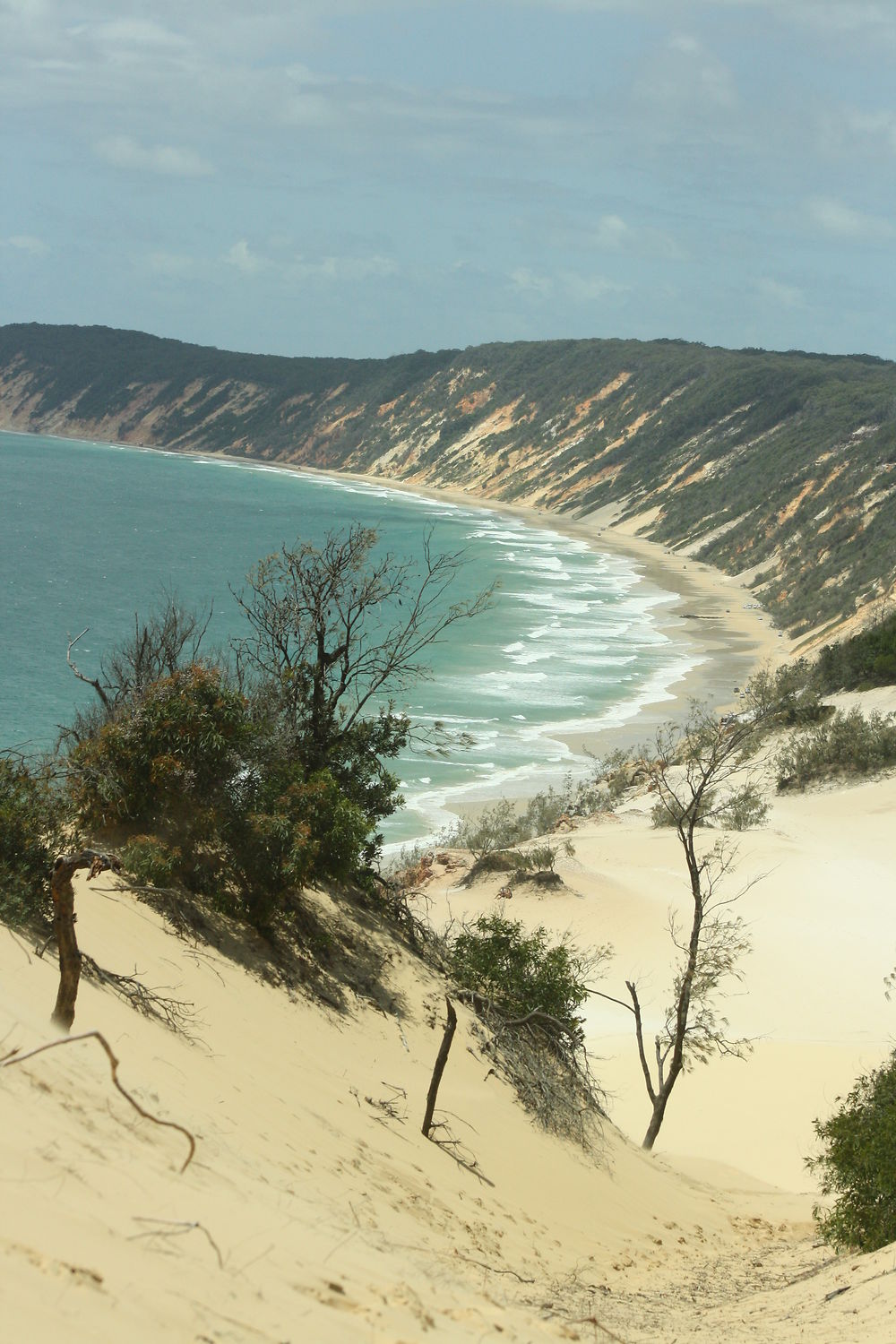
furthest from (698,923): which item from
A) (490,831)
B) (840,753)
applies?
(840,753)

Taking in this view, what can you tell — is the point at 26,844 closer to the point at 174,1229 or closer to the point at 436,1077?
the point at 436,1077

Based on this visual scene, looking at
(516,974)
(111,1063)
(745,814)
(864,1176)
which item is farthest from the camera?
(745,814)

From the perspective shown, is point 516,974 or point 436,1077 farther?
point 516,974

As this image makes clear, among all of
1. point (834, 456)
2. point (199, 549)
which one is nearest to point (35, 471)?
point (199, 549)

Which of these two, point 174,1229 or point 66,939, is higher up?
point 66,939

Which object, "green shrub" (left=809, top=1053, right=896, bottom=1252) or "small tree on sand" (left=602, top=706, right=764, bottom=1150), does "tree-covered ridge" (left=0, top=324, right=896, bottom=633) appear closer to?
"small tree on sand" (left=602, top=706, right=764, bottom=1150)

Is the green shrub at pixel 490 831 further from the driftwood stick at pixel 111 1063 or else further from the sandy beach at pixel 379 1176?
the driftwood stick at pixel 111 1063

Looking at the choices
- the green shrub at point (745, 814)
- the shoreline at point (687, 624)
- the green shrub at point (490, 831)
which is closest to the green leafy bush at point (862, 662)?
the shoreline at point (687, 624)

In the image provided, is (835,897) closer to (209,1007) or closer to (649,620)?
(209,1007)
